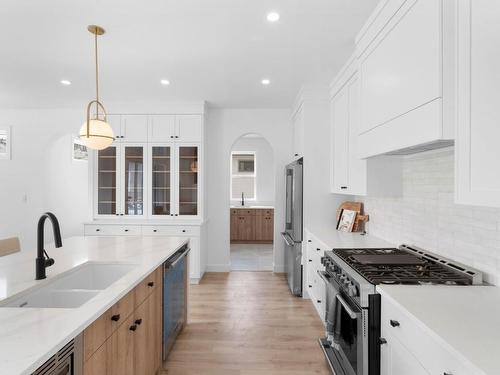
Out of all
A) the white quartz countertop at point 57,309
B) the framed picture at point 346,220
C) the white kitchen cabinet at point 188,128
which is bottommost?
the white quartz countertop at point 57,309

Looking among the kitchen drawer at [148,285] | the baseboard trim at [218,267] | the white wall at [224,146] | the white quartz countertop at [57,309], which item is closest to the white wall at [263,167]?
the white wall at [224,146]

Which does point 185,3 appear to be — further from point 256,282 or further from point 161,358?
point 256,282

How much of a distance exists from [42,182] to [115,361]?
441 centimetres

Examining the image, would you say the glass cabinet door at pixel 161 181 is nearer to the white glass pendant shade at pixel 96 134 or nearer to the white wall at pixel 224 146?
the white wall at pixel 224 146

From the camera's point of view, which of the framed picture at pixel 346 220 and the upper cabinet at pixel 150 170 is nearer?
the framed picture at pixel 346 220

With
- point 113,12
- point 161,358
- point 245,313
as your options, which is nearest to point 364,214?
point 245,313

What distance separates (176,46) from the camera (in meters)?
2.85

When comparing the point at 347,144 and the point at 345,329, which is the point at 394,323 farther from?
the point at 347,144

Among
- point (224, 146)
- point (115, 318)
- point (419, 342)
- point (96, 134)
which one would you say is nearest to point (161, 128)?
point (224, 146)

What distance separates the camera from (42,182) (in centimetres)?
494

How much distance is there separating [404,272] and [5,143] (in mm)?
5763

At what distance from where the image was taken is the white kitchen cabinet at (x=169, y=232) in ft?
14.7

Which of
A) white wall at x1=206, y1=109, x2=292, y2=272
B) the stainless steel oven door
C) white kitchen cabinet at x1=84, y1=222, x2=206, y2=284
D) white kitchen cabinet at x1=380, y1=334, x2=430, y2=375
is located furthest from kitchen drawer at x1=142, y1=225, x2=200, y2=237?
white kitchen cabinet at x1=380, y1=334, x2=430, y2=375

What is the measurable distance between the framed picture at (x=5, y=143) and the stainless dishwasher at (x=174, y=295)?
3.88m
